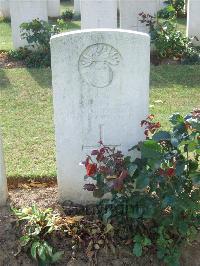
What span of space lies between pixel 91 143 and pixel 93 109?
298 millimetres

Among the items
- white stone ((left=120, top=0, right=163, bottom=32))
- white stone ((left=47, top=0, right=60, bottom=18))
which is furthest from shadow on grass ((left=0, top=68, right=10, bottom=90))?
white stone ((left=47, top=0, right=60, bottom=18))

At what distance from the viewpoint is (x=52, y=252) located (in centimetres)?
358

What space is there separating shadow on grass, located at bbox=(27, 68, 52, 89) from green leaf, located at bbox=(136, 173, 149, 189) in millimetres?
4409

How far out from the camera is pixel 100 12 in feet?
29.7

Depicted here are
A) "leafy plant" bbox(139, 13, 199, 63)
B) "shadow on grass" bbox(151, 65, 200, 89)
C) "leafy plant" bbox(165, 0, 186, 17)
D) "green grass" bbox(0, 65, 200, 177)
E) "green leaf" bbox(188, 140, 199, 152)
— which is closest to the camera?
"green leaf" bbox(188, 140, 199, 152)

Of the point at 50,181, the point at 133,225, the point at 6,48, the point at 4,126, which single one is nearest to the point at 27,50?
the point at 6,48

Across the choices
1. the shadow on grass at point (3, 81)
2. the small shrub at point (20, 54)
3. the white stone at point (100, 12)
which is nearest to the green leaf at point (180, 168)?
the shadow on grass at point (3, 81)

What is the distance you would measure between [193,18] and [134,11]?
120 cm

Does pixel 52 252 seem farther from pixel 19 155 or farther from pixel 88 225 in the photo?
pixel 19 155

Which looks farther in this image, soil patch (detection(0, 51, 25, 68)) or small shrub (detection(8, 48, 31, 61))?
small shrub (detection(8, 48, 31, 61))

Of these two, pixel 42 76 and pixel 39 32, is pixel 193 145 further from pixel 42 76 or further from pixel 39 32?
→ pixel 39 32

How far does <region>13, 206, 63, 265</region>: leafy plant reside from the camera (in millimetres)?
3535

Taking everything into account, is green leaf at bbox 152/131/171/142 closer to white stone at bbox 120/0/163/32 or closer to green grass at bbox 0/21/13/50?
white stone at bbox 120/0/163/32

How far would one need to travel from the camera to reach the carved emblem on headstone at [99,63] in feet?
11.7
